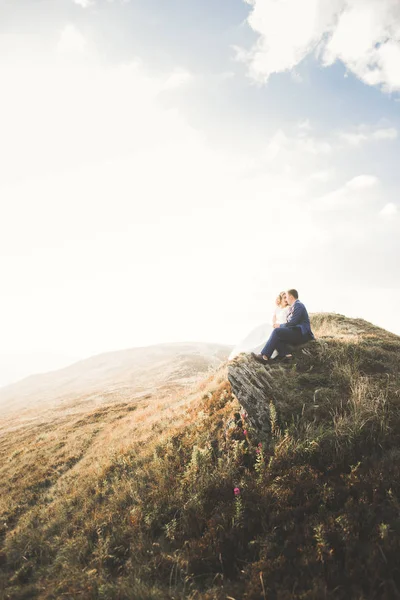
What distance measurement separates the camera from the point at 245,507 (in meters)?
4.48

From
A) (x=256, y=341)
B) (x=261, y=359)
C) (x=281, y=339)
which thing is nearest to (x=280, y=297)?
(x=281, y=339)

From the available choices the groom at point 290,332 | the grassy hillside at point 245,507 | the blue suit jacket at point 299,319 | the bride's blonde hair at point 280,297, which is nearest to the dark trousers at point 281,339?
the groom at point 290,332

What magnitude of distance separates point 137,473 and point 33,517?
3.38m

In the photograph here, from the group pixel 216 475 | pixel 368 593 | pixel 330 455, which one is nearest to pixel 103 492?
pixel 216 475

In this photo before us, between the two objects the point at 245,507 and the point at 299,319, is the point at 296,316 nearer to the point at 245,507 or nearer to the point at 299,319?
the point at 299,319

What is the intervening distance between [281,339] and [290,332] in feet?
1.28

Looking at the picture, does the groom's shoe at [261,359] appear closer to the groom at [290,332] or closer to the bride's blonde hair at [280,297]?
the groom at [290,332]

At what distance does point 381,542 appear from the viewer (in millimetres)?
3359

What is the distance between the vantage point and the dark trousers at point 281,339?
29.1 feet

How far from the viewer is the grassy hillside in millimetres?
3490

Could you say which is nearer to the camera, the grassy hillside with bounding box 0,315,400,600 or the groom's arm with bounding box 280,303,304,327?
the grassy hillside with bounding box 0,315,400,600

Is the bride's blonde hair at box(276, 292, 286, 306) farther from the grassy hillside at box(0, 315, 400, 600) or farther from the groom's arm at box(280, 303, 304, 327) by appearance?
the grassy hillside at box(0, 315, 400, 600)

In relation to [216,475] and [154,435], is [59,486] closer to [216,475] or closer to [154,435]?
[154,435]

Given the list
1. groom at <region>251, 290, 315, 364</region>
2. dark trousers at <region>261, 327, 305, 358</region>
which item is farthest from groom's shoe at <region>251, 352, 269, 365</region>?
dark trousers at <region>261, 327, 305, 358</region>
